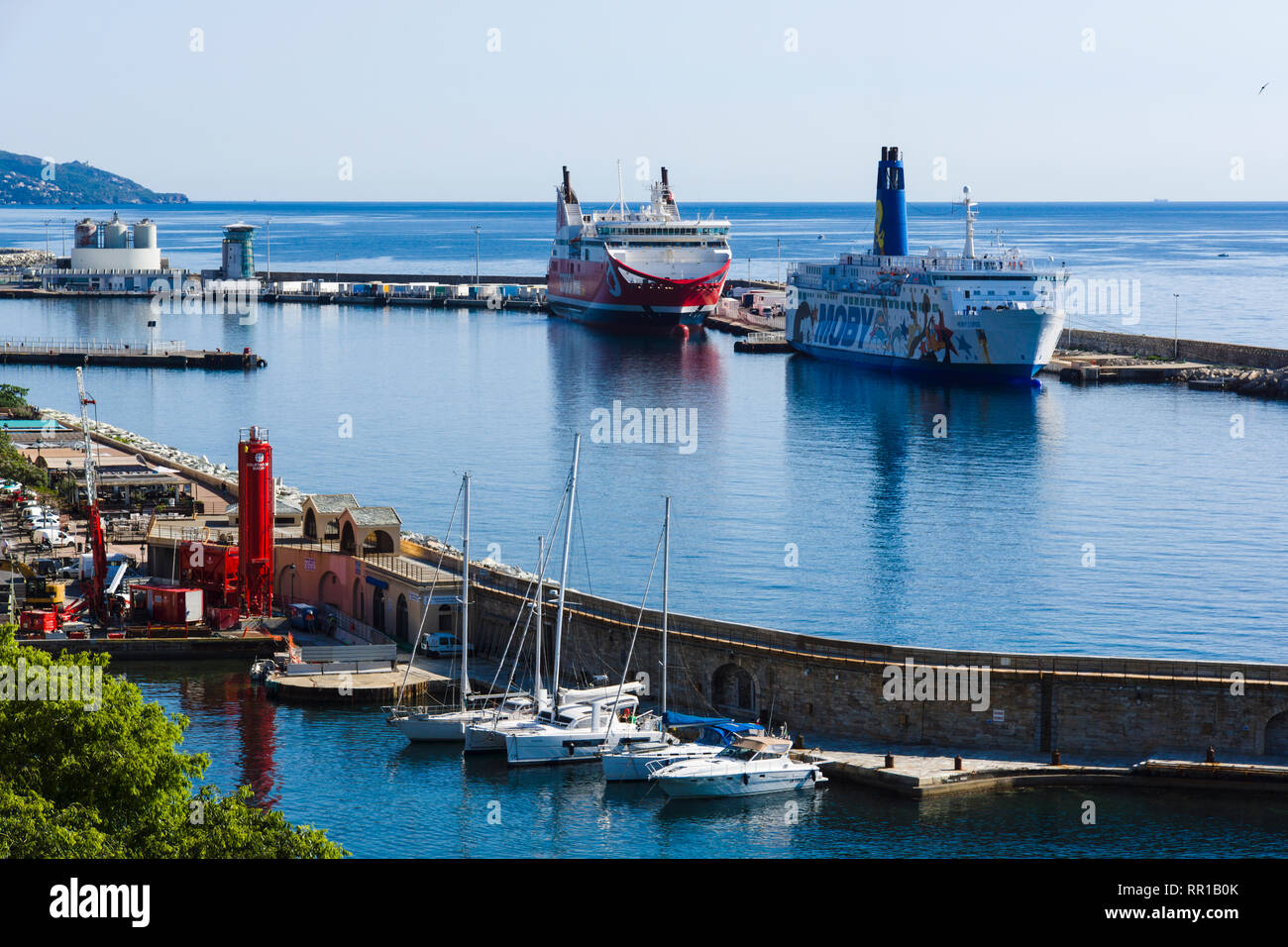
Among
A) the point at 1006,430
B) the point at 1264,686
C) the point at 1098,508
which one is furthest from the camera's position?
the point at 1006,430

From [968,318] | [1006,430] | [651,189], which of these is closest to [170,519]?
[1006,430]

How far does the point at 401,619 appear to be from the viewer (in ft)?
123

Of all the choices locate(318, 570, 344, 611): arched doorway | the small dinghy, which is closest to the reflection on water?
the small dinghy

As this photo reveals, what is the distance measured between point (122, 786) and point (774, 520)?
34.3 metres

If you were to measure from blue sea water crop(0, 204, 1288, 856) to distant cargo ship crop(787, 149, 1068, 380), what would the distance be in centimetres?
233

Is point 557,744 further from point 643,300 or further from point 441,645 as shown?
point 643,300

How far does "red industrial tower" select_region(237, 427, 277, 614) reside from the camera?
37.6 meters

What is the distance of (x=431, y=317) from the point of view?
132 m

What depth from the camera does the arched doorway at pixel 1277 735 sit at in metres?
26.9

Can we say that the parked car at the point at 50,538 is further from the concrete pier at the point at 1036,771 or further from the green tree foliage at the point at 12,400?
the green tree foliage at the point at 12,400

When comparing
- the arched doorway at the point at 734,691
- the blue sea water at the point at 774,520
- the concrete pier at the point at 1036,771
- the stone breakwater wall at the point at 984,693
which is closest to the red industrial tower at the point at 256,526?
the blue sea water at the point at 774,520

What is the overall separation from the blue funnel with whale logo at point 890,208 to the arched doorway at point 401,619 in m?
69.7
